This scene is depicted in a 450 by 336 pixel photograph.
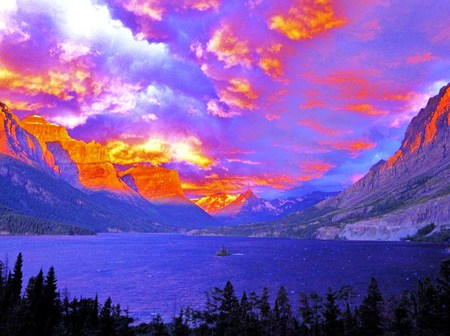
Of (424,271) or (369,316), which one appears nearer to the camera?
(369,316)

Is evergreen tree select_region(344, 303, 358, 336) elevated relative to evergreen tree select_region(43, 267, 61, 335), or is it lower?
lower

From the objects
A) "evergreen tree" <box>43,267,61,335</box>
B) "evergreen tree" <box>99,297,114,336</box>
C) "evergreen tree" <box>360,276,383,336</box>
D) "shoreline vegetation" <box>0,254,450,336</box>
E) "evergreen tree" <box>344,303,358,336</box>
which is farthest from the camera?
"evergreen tree" <box>43,267,61,335</box>

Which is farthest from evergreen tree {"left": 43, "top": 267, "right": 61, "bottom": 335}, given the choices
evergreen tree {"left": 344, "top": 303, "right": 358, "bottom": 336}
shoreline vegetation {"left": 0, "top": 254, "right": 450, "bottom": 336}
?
evergreen tree {"left": 344, "top": 303, "right": 358, "bottom": 336}

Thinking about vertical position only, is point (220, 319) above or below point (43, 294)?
below

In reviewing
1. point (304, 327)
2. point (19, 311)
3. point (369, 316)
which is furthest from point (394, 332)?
point (19, 311)

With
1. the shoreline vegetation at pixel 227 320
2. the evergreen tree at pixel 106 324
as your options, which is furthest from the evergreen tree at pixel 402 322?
the evergreen tree at pixel 106 324

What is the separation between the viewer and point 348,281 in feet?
548

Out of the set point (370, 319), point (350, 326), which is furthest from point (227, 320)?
point (370, 319)

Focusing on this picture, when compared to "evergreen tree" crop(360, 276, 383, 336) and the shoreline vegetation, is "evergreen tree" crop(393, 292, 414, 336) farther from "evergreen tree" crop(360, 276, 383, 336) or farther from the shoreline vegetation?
"evergreen tree" crop(360, 276, 383, 336)

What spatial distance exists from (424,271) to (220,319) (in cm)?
12816

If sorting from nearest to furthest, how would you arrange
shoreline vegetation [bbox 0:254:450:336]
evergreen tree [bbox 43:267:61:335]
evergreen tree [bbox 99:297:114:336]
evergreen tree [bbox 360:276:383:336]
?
shoreline vegetation [bbox 0:254:450:336] → evergreen tree [bbox 360:276:383:336] → evergreen tree [bbox 99:297:114:336] → evergreen tree [bbox 43:267:61:335]

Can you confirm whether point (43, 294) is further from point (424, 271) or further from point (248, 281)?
point (424, 271)

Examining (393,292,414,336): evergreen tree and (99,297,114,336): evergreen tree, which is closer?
(393,292,414,336): evergreen tree

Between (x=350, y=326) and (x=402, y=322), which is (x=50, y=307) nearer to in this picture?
(x=350, y=326)
